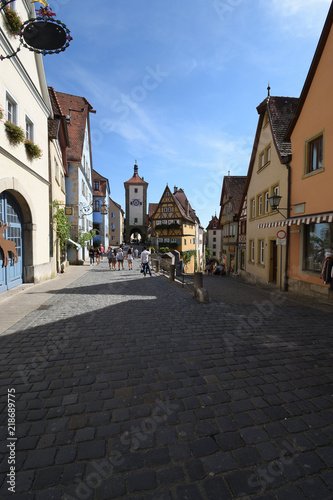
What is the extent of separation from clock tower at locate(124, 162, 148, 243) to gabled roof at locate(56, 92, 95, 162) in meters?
34.3

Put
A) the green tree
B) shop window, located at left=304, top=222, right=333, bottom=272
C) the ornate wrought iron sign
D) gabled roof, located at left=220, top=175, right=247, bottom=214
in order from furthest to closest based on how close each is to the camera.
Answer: gabled roof, located at left=220, top=175, right=247, bottom=214 → the green tree → shop window, located at left=304, top=222, right=333, bottom=272 → the ornate wrought iron sign

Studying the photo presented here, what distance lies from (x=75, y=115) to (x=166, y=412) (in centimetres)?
2805

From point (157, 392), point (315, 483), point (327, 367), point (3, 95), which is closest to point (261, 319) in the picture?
point (327, 367)

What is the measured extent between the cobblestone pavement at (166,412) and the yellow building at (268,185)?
25.3 ft

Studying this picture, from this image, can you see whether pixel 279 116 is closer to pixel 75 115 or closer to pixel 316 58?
pixel 316 58

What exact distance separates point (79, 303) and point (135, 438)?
5.48 meters

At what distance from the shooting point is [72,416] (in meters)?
2.58

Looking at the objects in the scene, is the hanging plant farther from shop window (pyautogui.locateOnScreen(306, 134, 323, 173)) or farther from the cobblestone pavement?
shop window (pyautogui.locateOnScreen(306, 134, 323, 173))

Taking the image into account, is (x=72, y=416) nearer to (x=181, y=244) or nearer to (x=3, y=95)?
(x=3, y=95)

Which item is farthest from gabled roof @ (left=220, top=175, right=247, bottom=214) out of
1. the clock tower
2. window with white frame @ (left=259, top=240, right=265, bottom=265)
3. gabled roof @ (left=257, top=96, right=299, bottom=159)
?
the clock tower

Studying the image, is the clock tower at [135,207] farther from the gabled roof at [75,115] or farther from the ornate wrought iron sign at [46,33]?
the ornate wrought iron sign at [46,33]

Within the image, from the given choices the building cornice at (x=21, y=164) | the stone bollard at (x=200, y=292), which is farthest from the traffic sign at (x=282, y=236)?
the building cornice at (x=21, y=164)

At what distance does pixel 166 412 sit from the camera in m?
2.64

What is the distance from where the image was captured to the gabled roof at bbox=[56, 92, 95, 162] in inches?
925
